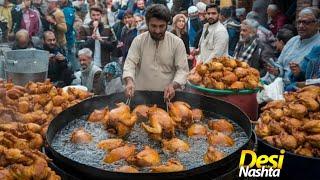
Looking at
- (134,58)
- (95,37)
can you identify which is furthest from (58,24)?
(134,58)

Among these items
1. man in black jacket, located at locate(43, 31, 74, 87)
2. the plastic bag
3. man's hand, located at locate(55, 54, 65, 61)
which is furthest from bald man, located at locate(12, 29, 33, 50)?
Answer: the plastic bag

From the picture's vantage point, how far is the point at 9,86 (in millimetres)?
4566

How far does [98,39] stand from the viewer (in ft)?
26.5

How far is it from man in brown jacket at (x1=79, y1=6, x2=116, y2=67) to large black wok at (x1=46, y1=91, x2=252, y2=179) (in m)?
3.84

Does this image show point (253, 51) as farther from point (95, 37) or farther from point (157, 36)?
point (95, 37)

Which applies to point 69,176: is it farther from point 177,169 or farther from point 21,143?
point 177,169

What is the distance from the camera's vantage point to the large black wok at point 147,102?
274 centimetres

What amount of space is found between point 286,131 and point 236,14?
668 cm

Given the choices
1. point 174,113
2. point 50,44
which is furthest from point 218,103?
point 50,44

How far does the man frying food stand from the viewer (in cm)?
504

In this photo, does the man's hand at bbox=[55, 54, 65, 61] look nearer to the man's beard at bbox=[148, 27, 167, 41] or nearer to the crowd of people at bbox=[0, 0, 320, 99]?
the crowd of people at bbox=[0, 0, 320, 99]

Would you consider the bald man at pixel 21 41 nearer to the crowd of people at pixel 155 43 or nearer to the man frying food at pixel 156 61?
the crowd of people at pixel 155 43

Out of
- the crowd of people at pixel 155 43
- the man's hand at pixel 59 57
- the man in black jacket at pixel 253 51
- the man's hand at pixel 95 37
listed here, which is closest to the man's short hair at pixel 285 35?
the crowd of people at pixel 155 43

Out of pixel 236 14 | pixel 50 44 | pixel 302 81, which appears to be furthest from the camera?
pixel 236 14
